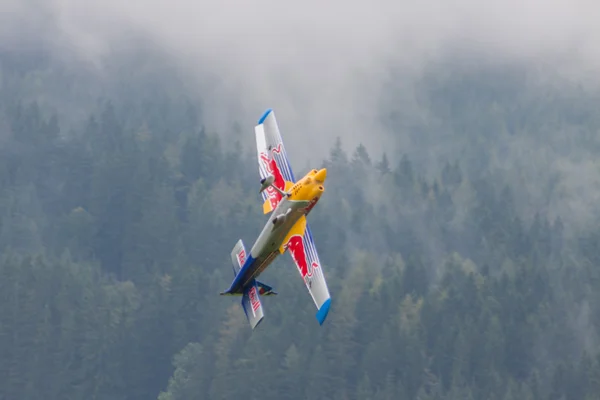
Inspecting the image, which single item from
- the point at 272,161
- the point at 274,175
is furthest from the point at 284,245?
the point at 272,161

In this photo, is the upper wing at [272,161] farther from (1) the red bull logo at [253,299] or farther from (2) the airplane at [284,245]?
(1) the red bull logo at [253,299]

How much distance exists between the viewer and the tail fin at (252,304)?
85.1m

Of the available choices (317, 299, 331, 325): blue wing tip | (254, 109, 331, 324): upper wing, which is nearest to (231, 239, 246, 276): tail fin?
(254, 109, 331, 324): upper wing

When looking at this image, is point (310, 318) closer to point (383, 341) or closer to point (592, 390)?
point (383, 341)

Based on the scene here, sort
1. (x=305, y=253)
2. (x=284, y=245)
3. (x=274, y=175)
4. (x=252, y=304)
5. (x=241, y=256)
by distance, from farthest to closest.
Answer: (x=274, y=175)
(x=241, y=256)
(x=284, y=245)
(x=252, y=304)
(x=305, y=253)

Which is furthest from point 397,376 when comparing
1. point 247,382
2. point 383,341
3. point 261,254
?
point 261,254

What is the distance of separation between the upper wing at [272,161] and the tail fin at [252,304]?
399 cm

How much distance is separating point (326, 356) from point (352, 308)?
40.1ft

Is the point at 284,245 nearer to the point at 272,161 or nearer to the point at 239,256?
the point at 239,256

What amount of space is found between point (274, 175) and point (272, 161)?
125 centimetres

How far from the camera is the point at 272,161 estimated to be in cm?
8944

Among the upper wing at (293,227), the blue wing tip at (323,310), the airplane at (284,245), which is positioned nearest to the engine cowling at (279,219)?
the airplane at (284,245)

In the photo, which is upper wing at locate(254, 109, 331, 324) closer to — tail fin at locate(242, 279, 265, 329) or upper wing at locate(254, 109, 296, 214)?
upper wing at locate(254, 109, 296, 214)

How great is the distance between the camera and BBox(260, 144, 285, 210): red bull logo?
87.5 metres
